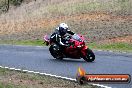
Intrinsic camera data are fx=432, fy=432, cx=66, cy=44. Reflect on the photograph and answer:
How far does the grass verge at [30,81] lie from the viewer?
41.9ft

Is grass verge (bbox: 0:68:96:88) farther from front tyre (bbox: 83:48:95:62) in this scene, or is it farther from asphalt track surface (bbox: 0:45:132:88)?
front tyre (bbox: 83:48:95:62)

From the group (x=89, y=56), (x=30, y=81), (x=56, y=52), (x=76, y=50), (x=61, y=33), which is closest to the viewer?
(x=30, y=81)

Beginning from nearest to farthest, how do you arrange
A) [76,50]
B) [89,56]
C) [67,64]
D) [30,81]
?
[30,81], [67,64], [89,56], [76,50]

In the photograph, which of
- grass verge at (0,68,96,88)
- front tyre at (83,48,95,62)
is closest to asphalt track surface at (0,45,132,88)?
front tyre at (83,48,95,62)

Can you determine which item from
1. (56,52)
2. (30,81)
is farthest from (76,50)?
(30,81)

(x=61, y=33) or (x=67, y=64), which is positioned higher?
(x=61, y=33)

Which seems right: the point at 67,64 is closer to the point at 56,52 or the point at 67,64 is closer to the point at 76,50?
the point at 76,50

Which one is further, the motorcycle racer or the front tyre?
the motorcycle racer

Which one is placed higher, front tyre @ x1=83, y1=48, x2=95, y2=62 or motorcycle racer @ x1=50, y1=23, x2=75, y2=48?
motorcycle racer @ x1=50, y1=23, x2=75, y2=48

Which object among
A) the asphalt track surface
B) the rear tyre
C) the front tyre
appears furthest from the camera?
the rear tyre

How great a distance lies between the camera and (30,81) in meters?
13.7

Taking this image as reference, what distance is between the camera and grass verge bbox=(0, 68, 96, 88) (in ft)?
41.9

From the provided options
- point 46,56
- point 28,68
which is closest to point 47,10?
point 46,56

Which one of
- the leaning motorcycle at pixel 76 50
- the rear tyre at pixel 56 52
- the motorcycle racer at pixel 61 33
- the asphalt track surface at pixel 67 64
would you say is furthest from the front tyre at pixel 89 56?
the rear tyre at pixel 56 52
